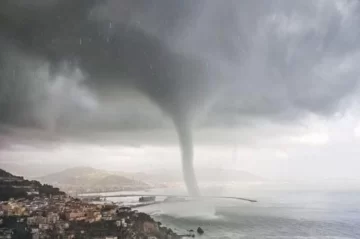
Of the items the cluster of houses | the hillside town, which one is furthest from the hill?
the cluster of houses

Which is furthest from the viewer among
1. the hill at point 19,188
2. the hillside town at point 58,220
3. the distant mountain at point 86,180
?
the distant mountain at point 86,180

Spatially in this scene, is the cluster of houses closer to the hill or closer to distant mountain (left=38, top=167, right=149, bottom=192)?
the hill

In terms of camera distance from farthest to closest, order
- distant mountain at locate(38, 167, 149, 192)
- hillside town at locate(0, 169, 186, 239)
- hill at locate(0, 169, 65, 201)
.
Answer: distant mountain at locate(38, 167, 149, 192), hill at locate(0, 169, 65, 201), hillside town at locate(0, 169, 186, 239)

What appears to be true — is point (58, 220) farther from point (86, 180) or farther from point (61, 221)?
point (86, 180)

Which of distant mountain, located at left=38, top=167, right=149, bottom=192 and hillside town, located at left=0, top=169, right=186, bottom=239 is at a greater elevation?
distant mountain, located at left=38, top=167, right=149, bottom=192

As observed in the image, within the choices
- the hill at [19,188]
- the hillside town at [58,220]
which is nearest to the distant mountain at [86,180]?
the hill at [19,188]

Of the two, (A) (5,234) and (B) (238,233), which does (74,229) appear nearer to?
(A) (5,234)

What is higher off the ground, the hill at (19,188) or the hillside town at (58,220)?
the hill at (19,188)

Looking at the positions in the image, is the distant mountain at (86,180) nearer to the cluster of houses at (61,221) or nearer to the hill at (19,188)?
the hill at (19,188)
